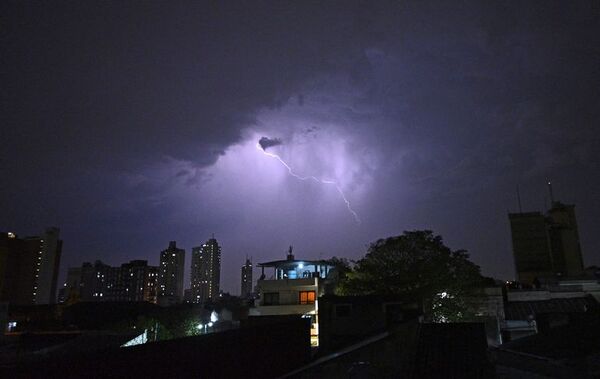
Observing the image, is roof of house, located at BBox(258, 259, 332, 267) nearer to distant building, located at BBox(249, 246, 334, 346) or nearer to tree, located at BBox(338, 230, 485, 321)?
distant building, located at BBox(249, 246, 334, 346)

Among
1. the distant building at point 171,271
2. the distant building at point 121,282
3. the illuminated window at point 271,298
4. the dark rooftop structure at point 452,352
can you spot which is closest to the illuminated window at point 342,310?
the dark rooftop structure at point 452,352

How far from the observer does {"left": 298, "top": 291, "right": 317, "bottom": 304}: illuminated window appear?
4128 cm

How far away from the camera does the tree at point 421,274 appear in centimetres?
3172

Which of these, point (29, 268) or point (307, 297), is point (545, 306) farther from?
point (29, 268)

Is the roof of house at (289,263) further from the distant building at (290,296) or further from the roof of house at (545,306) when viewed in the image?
the roof of house at (545,306)

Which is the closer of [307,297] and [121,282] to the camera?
[307,297]

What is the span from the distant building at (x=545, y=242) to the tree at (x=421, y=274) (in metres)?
58.9

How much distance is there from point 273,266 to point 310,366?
28185 mm

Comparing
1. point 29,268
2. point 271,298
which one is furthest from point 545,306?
point 29,268

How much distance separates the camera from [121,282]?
16750cm

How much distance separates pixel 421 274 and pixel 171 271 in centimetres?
16958

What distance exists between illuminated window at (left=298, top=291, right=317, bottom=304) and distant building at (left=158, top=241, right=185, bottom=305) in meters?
151

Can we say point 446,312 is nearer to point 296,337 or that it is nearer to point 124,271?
point 296,337

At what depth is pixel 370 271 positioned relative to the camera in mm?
33969
